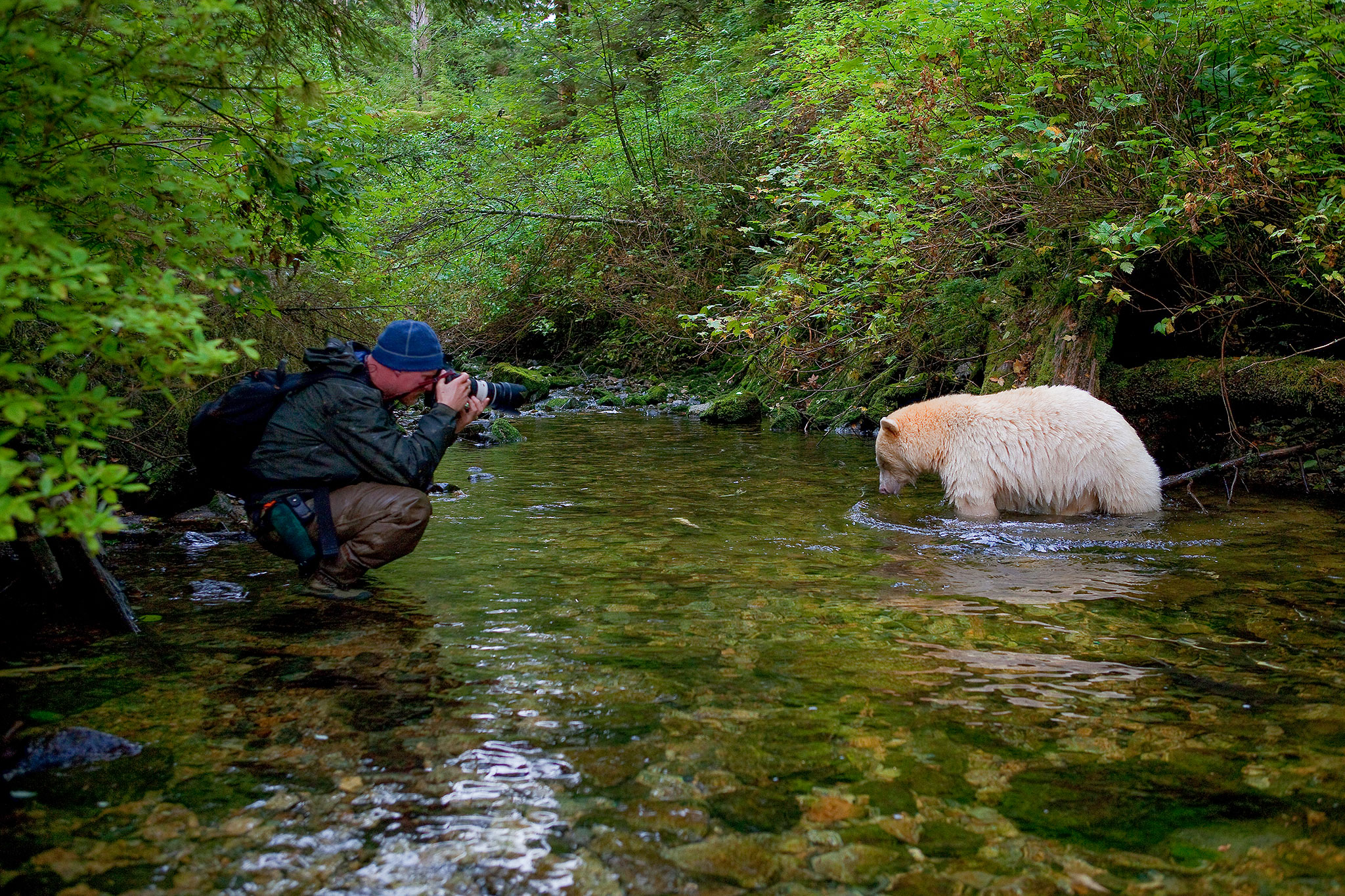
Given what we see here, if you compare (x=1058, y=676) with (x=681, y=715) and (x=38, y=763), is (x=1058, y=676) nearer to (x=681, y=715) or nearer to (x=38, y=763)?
(x=681, y=715)

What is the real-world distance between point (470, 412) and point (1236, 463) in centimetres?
714

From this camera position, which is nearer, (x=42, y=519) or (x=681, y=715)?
(x=42, y=519)

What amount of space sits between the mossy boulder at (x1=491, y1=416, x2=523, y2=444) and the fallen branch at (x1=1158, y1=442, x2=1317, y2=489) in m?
9.66

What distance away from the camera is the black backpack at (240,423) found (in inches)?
196

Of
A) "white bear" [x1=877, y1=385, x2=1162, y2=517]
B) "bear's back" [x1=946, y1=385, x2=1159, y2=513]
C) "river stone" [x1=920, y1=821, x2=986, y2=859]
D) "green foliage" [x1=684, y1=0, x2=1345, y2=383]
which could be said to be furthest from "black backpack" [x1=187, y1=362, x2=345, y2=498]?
"bear's back" [x1=946, y1=385, x2=1159, y2=513]

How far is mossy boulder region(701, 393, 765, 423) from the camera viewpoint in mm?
16641

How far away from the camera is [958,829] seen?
9.01 feet

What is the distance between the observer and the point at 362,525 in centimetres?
527

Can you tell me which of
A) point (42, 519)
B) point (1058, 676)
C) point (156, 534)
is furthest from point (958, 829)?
point (156, 534)

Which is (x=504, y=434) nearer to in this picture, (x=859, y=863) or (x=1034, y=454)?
(x=1034, y=454)

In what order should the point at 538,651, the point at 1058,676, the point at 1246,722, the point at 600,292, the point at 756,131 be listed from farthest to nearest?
the point at 600,292, the point at 756,131, the point at 538,651, the point at 1058,676, the point at 1246,722

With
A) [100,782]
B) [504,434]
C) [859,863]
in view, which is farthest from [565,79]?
[859,863]

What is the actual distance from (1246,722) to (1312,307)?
22.3 ft

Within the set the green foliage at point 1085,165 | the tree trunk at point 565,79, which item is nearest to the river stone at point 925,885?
the green foliage at point 1085,165
